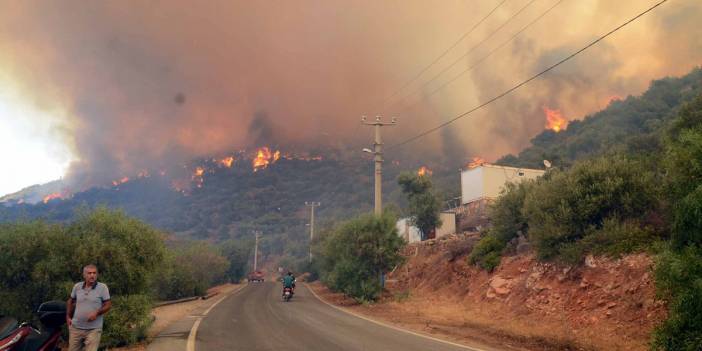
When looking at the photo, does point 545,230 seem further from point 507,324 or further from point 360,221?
point 360,221

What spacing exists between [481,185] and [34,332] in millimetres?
45031

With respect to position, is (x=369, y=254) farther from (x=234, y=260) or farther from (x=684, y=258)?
(x=234, y=260)

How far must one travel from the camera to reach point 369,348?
11.0 meters

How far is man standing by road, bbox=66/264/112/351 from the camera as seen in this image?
677 centimetres

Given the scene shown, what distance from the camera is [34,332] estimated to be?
627 cm

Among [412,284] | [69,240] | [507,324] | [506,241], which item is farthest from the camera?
A: [412,284]

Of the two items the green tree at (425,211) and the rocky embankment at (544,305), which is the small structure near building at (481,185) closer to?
the green tree at (425,211)

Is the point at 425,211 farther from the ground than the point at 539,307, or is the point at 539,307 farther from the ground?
the point at 425,211

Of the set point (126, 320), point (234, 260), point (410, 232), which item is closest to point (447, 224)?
point (410, 232)

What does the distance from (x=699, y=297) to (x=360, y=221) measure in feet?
69.4

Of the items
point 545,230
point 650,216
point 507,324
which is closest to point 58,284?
point 507,324

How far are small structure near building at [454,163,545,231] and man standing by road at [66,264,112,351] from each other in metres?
40.7

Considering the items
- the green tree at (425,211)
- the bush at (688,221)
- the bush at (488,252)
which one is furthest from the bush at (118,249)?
the green tree at (425,211)

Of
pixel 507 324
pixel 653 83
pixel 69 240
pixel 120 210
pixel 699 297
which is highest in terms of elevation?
pixel 653 83
